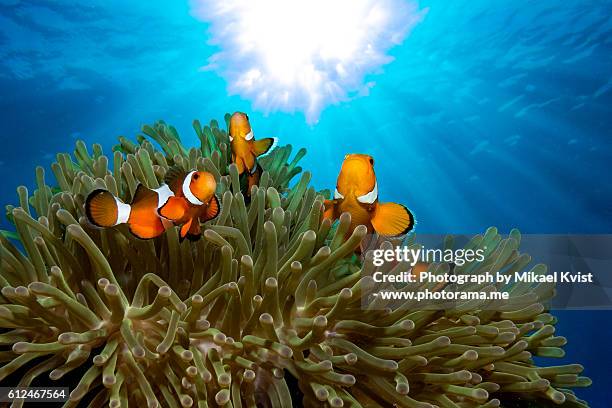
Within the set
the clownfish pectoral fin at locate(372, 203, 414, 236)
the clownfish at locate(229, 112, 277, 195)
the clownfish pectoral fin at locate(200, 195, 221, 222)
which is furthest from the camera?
the clownfish at locate(229, 112, 277, 195)

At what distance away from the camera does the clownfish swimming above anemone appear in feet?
5.19

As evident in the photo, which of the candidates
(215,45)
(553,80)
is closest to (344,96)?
(215,45)

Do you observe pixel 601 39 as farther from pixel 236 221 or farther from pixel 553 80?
pixel 236 221

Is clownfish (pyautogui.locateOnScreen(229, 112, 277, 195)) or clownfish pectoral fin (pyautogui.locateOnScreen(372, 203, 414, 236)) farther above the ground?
clownfish (pyautogui.locateOnScreen(229, 112, 277, 195))

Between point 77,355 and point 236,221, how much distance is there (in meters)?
0.80

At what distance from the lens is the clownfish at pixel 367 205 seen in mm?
2023

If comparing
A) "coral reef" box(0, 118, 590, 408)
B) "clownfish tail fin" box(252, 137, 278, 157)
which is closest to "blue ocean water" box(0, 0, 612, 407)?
"clownfish tail fin" box(252, 137, 278, 157)

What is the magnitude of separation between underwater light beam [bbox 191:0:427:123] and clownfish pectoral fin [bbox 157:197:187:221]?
18639 millimetres

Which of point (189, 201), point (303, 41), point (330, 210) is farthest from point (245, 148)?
point (303, 41)

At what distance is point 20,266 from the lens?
1.71 m

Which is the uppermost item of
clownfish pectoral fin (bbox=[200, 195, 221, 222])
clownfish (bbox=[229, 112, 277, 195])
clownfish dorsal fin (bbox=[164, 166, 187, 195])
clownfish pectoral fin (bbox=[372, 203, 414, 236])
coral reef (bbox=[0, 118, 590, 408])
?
clownfish (bbox=[229, 112, 277, 195])

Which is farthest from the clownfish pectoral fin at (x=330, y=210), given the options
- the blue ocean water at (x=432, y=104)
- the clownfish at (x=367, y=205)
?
the blue ocean water at (x=432, y=104)

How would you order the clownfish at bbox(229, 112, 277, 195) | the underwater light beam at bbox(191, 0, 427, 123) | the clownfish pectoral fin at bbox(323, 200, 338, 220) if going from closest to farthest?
1. the clownfish pectoral fin at bbox(323, 200, 338, 220)
2. the clownfish at bbox(229, 112, 277, 195)
3. the underwater light beam at bbox(191, 0, 427, 123)

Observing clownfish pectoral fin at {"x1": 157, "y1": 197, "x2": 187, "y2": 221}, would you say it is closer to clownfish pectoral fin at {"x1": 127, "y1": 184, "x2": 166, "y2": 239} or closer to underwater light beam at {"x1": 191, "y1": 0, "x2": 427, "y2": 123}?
clownfish pectoral fin at {"x1": 127, "y1": 184, "x2": 166, "y2": 239}
